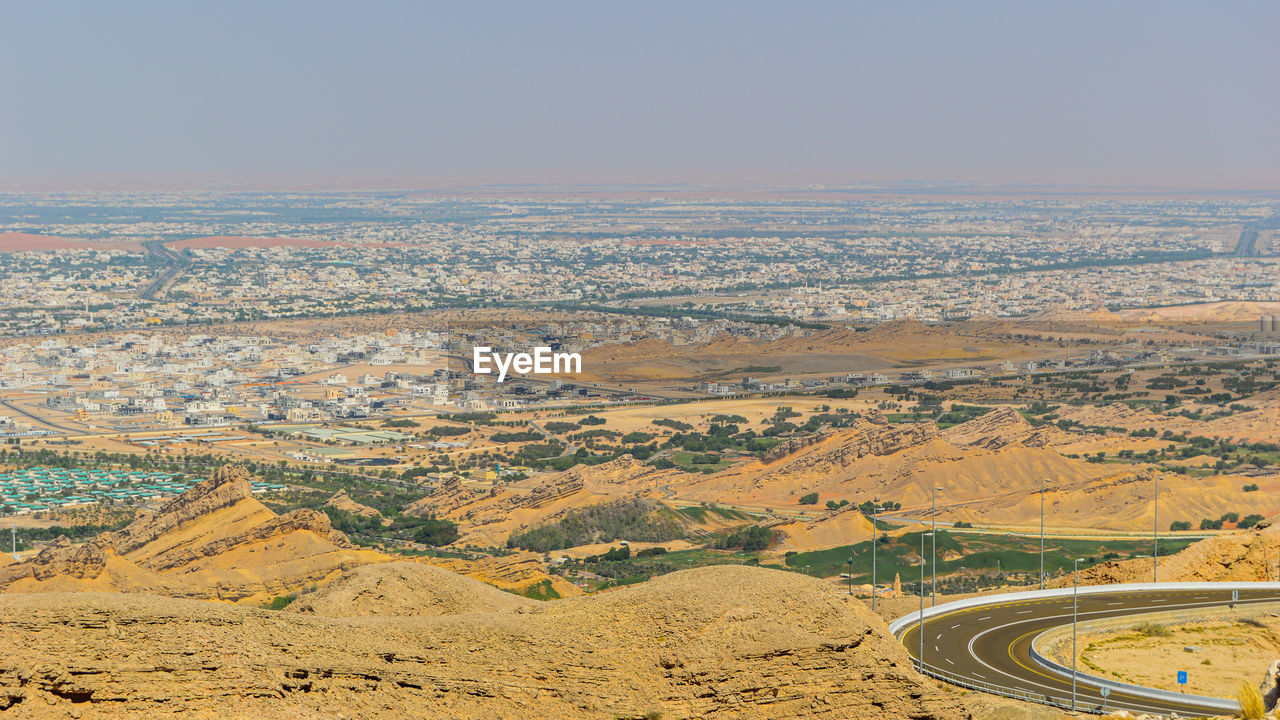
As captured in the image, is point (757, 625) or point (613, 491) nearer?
point (757, 625)

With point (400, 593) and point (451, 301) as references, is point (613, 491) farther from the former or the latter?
point (451, 301)

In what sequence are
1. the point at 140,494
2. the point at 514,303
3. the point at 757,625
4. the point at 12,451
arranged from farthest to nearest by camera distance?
the point at 514,303 < the point at 12,451 < the point at 140,494 < the point at 757,625

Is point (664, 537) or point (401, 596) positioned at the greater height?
point (401, 596)

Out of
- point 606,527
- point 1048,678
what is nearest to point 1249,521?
point 606,527

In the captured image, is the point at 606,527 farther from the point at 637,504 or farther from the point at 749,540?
the point at 749,540

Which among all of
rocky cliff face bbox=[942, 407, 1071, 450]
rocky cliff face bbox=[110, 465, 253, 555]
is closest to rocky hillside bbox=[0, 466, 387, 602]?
rocky cliff face bbox=[110, 465, 253, 555]

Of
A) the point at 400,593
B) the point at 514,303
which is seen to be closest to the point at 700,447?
the point at 400,593
